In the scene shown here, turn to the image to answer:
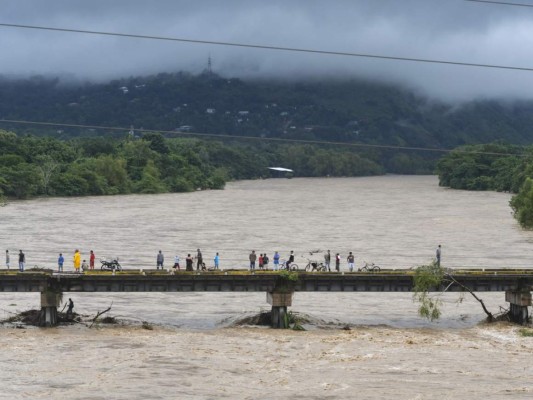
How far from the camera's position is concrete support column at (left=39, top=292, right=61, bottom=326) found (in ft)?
150

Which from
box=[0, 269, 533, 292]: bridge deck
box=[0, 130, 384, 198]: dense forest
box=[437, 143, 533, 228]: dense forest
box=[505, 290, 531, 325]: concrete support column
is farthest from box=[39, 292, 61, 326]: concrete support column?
box=[437, 143, 533, 228]: dense forest

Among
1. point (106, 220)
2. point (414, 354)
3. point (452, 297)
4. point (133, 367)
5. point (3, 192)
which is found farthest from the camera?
point (3, 192)

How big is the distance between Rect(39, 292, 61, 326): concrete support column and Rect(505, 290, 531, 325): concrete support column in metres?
23.3

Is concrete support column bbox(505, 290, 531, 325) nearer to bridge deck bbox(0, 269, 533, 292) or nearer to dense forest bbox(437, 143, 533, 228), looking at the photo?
bridge deck bbox(0, 269, 533, 292)

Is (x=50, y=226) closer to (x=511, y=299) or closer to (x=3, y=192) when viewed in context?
(x=3, y=192)

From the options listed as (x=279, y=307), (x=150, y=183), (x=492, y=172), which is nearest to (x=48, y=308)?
(x=279, y=307)

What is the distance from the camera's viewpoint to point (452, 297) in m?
57.7

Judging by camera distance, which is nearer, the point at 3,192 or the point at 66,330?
the point at 66,330

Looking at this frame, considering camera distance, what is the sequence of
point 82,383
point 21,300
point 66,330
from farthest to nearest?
1. point 21,300
2. point 66,330
3. point 82,383

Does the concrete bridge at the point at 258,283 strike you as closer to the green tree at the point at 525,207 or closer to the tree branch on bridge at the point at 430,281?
the tree branch on bridge at the point at 430,281

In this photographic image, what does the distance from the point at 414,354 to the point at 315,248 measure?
126 feet

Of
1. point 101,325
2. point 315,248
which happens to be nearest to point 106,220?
point 315,248

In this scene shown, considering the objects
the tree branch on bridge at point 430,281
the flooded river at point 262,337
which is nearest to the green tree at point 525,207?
the flooded river at point 262,337

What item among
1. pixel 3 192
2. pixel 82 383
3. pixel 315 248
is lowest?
pixel 82 383
